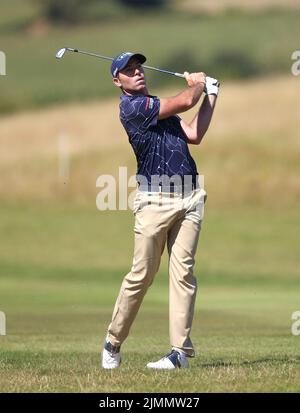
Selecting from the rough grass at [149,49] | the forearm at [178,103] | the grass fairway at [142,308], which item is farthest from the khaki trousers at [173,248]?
the rough grass at [149,49]

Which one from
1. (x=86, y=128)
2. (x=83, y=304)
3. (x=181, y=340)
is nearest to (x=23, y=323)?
(x=83, y=304)

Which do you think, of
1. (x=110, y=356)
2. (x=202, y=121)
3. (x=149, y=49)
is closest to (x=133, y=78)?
(x=202, y=121)

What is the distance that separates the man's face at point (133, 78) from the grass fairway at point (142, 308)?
2008mm

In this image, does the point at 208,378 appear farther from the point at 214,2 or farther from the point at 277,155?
the point at 214,2

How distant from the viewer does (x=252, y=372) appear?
8.16 meters

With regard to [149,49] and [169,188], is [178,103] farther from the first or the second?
[149,49]

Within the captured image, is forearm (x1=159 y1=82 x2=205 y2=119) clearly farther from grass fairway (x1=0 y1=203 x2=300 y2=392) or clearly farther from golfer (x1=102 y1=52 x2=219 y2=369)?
grass fairway (x1=0 y1=203 x2=300 y2=392)

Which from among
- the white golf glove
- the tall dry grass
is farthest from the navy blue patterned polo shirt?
the tall dry grass

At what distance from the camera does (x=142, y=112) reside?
28.8 ft

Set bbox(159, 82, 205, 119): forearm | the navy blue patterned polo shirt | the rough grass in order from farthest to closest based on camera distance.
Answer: the rough grass < the navy blue patterned polo shirt < bbox(159, 82, 205, 119): forearm

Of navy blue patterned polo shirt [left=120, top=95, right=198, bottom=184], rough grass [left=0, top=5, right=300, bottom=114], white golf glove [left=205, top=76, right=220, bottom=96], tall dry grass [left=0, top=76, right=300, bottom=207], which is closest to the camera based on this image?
navy blue patterned polo shirt [left=120, top=95, right=198, bottom=184]

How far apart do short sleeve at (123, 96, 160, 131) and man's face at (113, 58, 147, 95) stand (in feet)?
0.48

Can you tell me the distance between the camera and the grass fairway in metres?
8.02

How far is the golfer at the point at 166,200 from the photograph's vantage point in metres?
8.88
